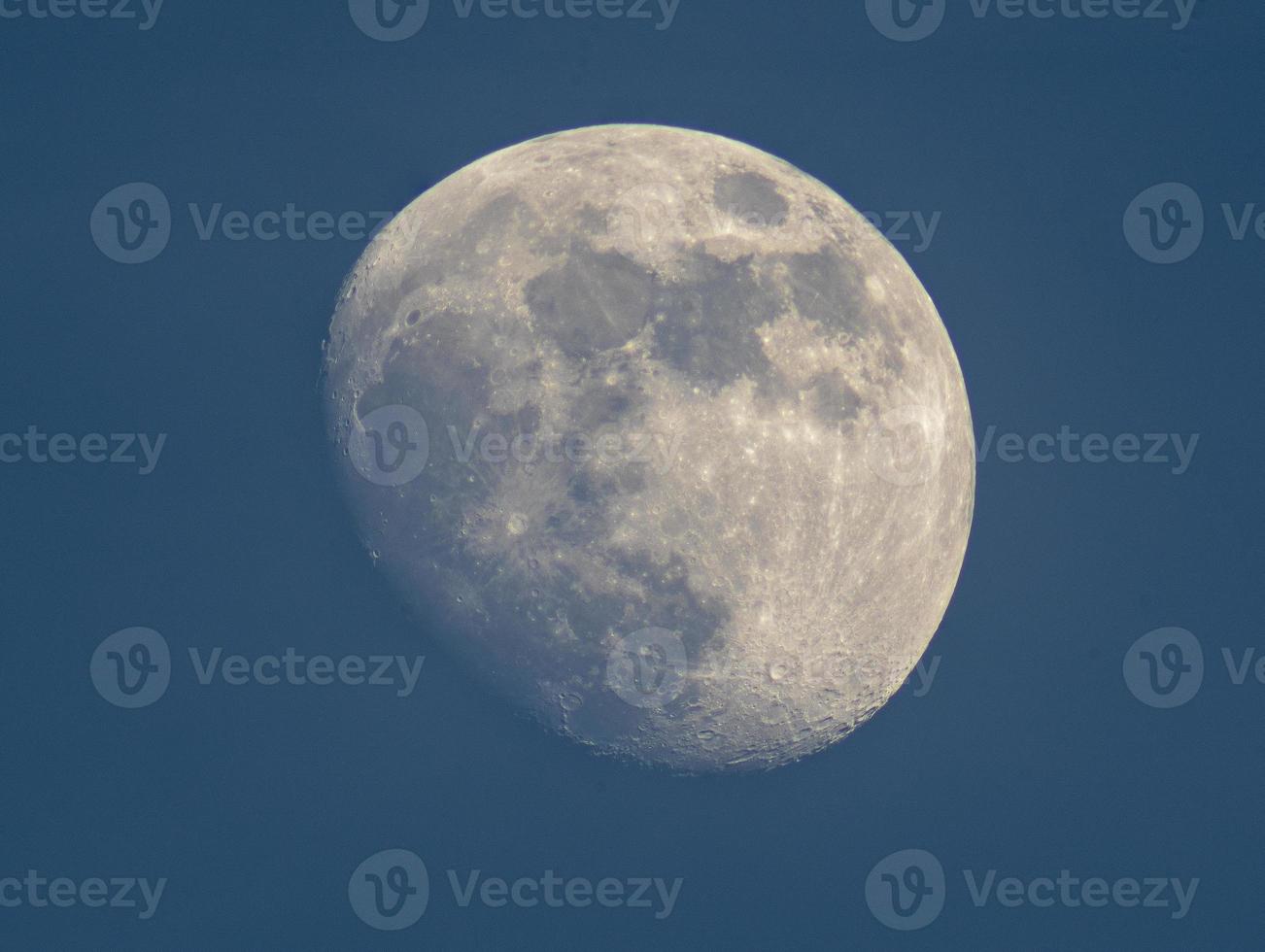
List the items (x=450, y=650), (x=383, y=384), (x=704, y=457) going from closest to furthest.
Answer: (x=704, y=457) → (x=383, y=384) → (x=450, y=650)

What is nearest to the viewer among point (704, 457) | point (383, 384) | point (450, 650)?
point (704, 457)

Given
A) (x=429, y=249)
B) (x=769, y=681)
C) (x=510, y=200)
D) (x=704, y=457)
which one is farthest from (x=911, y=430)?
(x=429, y=249)

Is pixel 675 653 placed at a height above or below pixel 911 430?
below

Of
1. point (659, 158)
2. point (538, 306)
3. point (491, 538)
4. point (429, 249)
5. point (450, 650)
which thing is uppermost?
point (659, 158)

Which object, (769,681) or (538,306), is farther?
(769,681)

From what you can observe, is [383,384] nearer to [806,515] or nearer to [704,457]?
[704,457]

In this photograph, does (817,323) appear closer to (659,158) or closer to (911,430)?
(911,430)
